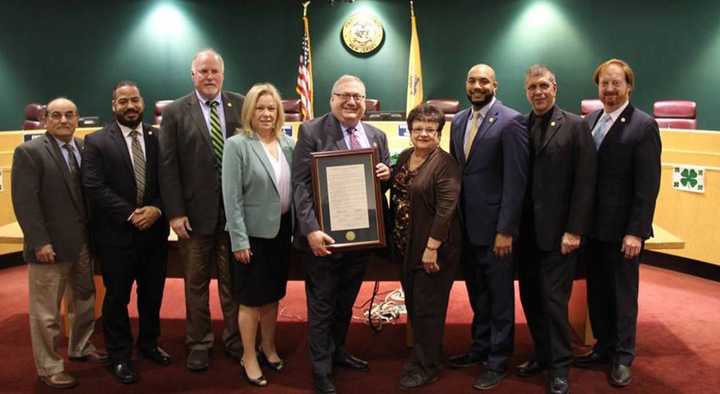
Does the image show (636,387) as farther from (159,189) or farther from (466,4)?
(466,4)

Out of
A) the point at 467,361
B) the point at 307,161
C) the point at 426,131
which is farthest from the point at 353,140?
the point at 467,361

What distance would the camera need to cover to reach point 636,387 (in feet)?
9.20

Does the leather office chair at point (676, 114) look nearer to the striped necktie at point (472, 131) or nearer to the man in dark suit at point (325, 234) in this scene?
the striped necktie at point (472, 131)

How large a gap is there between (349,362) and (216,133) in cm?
137

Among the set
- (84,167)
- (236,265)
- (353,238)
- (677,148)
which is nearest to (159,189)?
(84,167)

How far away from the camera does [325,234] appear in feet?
8.52

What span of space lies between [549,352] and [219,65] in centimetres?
216

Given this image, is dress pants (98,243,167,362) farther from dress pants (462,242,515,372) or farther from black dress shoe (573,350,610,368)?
black dress shoe (573,350,610,368)

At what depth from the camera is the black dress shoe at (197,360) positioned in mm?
2997

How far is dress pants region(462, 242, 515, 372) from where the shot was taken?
8.93 feet

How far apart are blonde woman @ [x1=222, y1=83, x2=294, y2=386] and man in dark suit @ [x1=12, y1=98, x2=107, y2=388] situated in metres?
0.81

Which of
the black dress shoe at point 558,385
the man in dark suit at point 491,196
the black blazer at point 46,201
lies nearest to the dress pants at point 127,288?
the black blazer at point 46,201

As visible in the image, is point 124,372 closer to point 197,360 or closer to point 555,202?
point 197,360

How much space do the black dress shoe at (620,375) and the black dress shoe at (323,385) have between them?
1.36m
